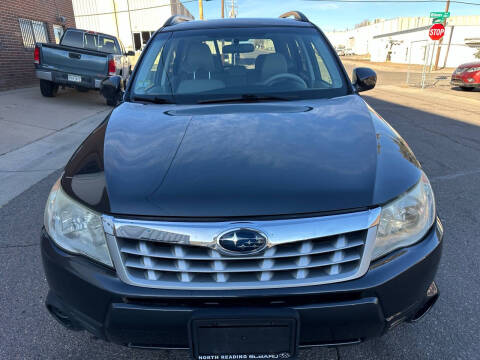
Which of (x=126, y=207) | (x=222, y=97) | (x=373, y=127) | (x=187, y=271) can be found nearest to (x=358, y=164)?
(x=373, y=127)

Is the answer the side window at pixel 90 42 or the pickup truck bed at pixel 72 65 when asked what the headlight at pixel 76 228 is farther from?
the side window at pixel 90 42

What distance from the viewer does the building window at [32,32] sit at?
11.4 meters

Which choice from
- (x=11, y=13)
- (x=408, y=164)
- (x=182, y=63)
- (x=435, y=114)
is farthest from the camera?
(x=11, y=13)

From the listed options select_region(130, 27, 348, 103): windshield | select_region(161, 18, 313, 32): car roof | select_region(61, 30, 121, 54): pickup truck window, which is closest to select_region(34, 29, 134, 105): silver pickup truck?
select_region(61, 30, 121, 54): pickup truck window

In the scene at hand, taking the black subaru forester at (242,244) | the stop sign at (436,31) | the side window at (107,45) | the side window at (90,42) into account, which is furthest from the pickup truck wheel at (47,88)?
the stop sign at (436,31)

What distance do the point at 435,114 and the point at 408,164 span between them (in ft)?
27.1

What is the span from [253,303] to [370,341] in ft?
3.09

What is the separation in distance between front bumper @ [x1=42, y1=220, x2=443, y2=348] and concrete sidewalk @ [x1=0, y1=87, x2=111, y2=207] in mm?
2906

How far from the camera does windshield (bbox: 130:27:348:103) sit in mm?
2465

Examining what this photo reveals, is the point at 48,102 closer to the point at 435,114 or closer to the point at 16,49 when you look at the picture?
the point at 16,49

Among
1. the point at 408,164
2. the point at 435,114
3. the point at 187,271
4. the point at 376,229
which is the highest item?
the point at 408,164

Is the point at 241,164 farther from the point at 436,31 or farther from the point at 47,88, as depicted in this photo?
the point at 436,31

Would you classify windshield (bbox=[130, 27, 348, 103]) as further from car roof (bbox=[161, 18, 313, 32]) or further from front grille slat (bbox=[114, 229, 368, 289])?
front grille slat (bbox=[114, 229, 368, 289])

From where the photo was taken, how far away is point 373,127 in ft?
6.22
